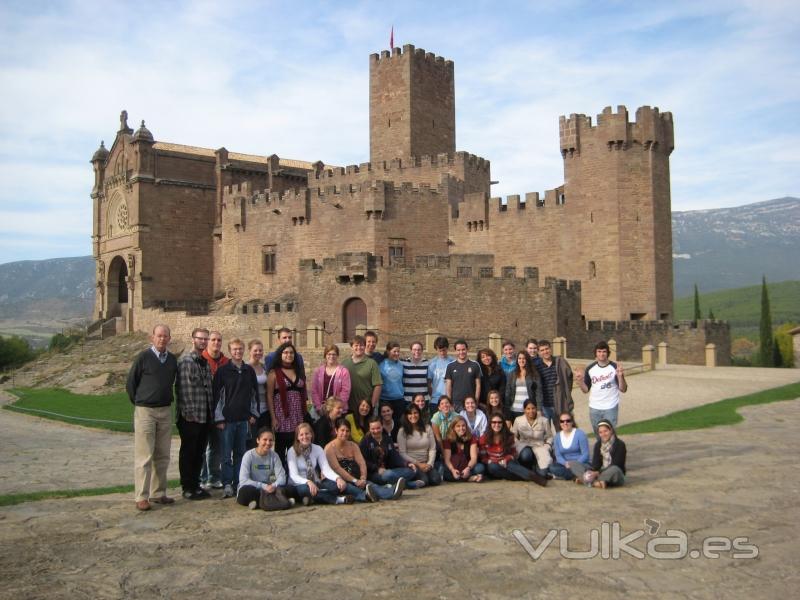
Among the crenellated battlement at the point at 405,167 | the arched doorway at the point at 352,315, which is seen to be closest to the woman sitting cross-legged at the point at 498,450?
the arched doorway at the point at 352,315

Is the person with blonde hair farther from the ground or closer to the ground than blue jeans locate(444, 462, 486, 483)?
farther from the ground

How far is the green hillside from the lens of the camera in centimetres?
9562

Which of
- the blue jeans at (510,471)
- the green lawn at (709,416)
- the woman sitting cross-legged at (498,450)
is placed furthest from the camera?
the green lawn at (709,416)

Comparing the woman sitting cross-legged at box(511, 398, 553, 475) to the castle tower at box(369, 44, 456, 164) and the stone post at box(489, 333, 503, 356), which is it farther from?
the castle tower at box(369, 44, 456, 164)

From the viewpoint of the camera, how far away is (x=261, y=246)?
37938 mm

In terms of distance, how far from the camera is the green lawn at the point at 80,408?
18.4 m

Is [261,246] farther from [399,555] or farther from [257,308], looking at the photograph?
[399,555]

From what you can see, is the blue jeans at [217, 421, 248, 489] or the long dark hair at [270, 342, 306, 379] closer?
the blue jeans at [217, 421, 248, 489]

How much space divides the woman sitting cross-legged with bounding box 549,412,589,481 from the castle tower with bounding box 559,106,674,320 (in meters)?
22.0

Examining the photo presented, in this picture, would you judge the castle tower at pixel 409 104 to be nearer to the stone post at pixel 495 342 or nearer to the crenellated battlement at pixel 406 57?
the crenellated battlement at pixel 406 57

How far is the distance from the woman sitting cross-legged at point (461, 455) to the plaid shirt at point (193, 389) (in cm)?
295

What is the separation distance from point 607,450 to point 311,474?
3487mm

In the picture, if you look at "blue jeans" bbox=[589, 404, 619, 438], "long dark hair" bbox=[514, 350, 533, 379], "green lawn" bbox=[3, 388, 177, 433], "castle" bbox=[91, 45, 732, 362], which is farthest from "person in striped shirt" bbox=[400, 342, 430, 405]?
"castle" bbox=[91, 45, 732, 362]

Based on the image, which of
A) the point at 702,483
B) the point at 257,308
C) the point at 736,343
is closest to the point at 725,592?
the point at 702,483
